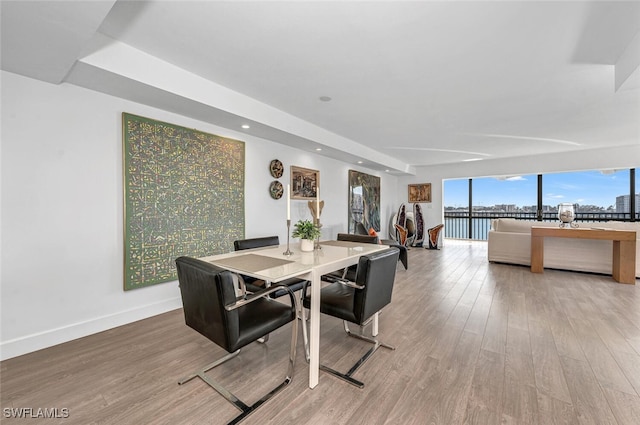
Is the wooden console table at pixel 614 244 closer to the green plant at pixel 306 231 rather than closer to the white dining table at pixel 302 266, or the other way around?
the white dining table at pixel 302 266

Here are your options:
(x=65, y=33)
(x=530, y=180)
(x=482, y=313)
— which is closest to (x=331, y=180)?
(x=482, y=313)

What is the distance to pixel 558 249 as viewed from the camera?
192 inches

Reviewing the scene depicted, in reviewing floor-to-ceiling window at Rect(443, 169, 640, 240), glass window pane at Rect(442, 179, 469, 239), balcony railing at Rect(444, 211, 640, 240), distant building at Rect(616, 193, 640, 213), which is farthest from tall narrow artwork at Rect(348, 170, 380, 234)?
distant building at Rect(616, 193, 640, 213)

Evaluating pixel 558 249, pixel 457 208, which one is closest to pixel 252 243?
pixel 558 249

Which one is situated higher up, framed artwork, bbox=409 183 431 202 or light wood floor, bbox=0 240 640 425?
framed artwork, bbox=409 183 431 202

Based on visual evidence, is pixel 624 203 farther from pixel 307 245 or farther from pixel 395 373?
pixel 307 245

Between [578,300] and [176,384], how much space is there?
4508 millimetres

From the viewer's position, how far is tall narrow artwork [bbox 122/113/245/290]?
2.66 metres

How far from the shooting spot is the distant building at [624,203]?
6.08 metres

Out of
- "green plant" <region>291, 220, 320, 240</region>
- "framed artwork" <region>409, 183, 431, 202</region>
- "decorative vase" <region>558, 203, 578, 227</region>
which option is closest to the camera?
"green plant" <region>291, 220, 320, 240</region>

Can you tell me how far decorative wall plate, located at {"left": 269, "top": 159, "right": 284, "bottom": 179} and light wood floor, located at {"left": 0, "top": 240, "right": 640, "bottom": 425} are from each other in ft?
7.68

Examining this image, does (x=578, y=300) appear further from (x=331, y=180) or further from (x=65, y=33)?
(x=65, y=33)

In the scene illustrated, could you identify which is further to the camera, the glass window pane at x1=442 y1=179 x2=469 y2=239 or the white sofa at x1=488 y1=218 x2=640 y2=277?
the glass window pane at x1=442 y1=179 x2=469 y2=239

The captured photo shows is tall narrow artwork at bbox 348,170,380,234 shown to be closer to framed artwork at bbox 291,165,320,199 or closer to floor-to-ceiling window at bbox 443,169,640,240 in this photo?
framed artwork at bbox 291,165,320,199
